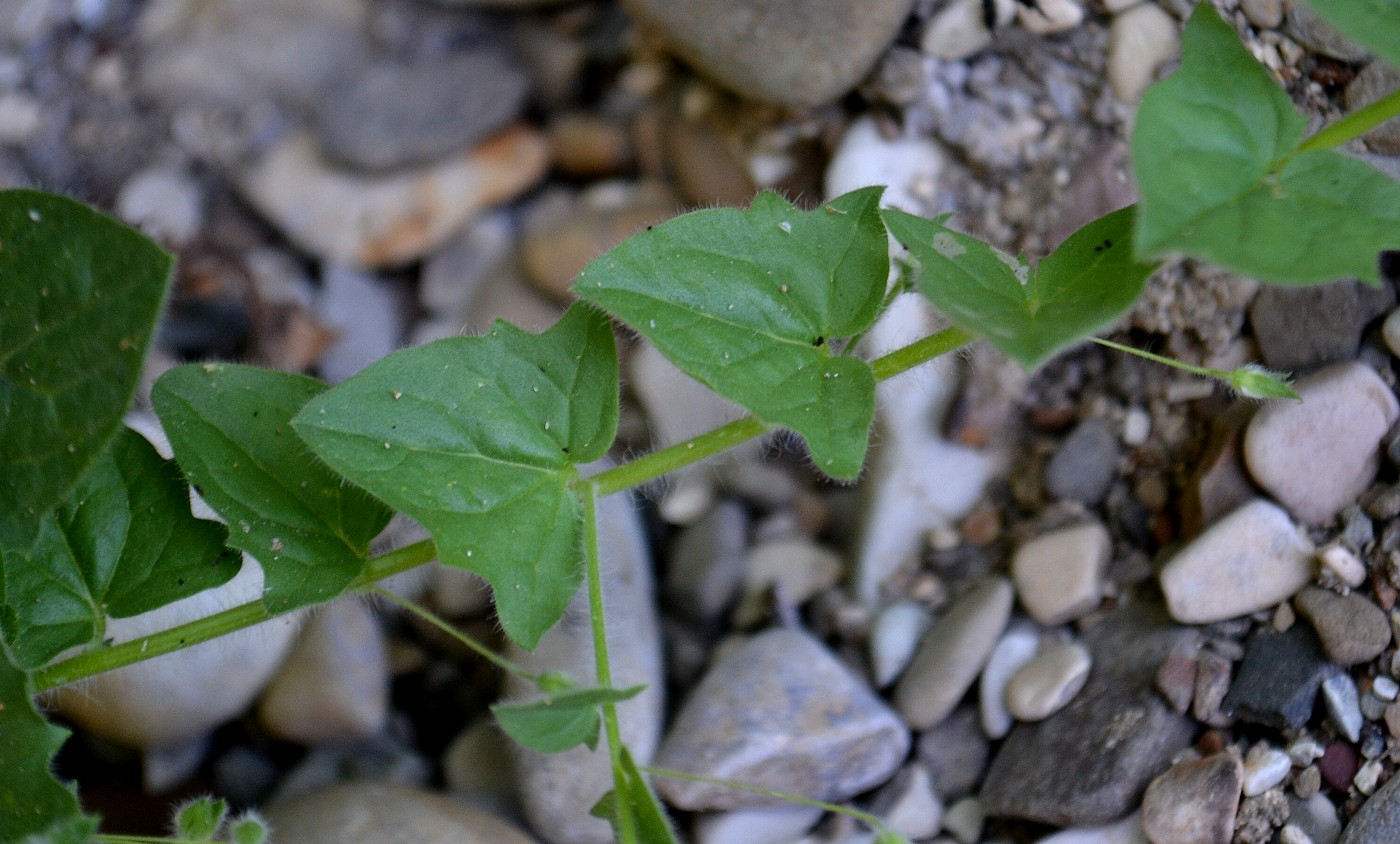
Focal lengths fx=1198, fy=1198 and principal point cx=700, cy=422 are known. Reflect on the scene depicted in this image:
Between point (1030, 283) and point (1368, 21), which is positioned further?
point (1030, 283)

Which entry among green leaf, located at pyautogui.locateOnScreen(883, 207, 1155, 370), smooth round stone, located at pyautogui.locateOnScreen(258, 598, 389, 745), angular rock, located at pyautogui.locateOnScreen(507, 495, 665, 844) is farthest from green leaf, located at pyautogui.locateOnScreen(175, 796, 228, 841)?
green leaf, located at pyautogui.locateOnScreen(883, 207, 1155, 370)

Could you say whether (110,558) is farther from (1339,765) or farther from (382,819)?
(1339,765)

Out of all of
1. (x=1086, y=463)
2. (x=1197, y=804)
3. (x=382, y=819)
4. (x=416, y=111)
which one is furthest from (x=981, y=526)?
(x=416, y=111)

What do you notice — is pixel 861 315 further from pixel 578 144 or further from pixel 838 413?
pixel 578 144

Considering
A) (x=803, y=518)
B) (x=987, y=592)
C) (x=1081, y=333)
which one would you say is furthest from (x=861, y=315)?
(x=803, y=518)

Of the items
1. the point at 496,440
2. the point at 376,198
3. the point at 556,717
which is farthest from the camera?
the point at 376,198

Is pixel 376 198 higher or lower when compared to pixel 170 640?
lower

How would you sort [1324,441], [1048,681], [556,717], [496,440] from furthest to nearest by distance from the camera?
[1048,681] < [1324,441] < [496,440] < [556,717]

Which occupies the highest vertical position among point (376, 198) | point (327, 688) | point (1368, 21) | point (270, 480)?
point (1368, 21)
